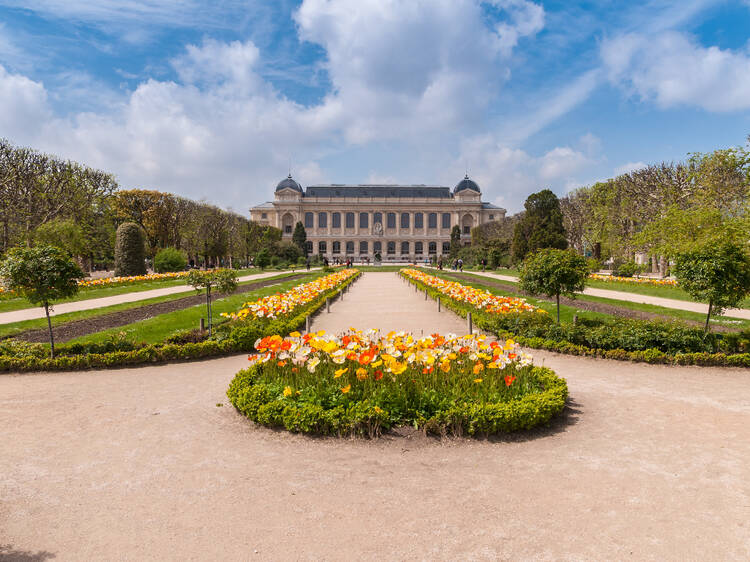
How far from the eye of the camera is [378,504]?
3.64 meters

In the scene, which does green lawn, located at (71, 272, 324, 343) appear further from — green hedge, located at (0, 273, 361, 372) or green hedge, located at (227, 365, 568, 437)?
green hedge, located at (227, 365, 568, 437)

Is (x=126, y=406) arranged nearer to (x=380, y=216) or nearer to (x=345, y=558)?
(x=345, y=558)

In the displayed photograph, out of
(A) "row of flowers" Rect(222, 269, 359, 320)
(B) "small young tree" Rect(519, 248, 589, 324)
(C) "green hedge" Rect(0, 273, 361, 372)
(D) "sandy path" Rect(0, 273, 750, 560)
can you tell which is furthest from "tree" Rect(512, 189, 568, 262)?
(D) "sandy path" Rect(0, 273, 750, 560)

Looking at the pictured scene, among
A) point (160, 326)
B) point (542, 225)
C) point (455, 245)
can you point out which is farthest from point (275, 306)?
point (455, 245)

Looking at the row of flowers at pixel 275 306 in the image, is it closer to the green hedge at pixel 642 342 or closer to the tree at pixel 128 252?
the green hedge at pixel 642 342

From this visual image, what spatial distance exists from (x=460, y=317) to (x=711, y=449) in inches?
348

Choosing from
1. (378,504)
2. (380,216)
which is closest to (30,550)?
(378,504)

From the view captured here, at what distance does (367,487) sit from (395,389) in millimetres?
1640

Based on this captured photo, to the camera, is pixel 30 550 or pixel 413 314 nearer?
pixel 30 550

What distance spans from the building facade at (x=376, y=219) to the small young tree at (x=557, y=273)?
8786cm

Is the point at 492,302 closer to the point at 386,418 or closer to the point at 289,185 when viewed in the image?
the point at 386,418

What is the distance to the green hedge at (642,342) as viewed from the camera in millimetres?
8305

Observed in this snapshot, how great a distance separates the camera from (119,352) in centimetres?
837

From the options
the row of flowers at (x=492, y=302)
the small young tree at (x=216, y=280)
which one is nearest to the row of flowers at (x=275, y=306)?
the small young tree at (x=216, y=280)
